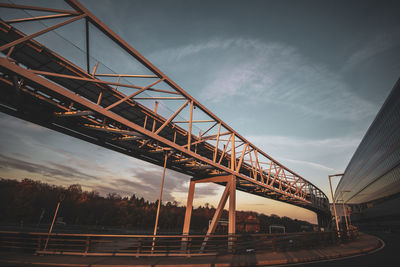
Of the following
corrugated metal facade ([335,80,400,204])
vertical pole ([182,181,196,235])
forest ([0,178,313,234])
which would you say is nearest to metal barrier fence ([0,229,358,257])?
vertical pole ([182,181,196,235])

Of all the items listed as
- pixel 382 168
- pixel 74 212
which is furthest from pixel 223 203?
pixel 74 212

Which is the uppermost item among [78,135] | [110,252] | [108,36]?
[108,36]

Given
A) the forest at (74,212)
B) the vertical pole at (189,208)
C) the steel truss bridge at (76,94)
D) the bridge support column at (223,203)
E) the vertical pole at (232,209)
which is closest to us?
the steel truss bridge at (76,94)

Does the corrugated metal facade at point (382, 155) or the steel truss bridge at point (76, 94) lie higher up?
the corrugated metal facade at point (382, 155)

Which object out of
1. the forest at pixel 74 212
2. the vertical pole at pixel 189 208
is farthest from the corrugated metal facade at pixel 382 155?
the vertical pole at pixel 189 208

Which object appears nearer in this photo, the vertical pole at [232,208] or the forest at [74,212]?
the vertical pole at [232,208]

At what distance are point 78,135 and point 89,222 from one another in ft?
323

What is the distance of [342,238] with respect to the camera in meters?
18.7

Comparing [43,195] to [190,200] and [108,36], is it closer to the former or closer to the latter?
[190,200]

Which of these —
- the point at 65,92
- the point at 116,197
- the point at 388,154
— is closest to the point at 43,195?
the point at 116,197

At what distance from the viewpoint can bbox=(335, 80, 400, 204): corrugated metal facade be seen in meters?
43.4

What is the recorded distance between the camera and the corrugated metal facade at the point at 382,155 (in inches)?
1709

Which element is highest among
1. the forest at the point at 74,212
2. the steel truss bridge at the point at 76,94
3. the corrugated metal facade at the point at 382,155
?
the corrugated metal facade at the point at 382,155

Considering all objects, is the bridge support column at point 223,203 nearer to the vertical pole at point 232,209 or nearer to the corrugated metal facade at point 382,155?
the vertical pole at point 232,209
